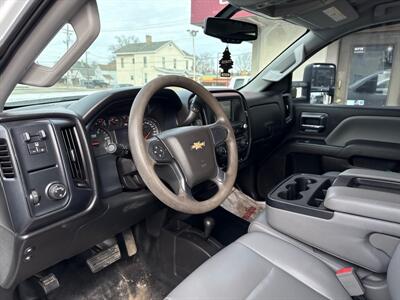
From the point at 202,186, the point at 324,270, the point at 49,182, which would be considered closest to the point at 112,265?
the point at 202,186

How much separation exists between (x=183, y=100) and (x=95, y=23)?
85 centimetres

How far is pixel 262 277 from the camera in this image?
3.56 feet

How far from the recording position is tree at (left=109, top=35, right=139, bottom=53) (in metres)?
1.57

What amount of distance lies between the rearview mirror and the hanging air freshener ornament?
0.12 meters

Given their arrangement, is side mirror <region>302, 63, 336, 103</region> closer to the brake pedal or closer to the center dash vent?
the brake pedal

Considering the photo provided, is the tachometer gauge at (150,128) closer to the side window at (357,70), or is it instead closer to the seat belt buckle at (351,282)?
the seat belt buckle at (351,282)

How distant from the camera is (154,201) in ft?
5.30

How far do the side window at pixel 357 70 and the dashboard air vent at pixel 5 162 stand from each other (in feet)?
6.43

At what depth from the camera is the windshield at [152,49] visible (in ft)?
4.60

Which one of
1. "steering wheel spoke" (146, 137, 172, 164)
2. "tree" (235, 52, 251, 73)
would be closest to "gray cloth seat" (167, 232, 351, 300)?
"steering wheel spoke" (146, 137, 172, 164)

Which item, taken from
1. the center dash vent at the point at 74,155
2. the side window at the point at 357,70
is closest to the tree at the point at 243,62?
the side window at the point at 357,70

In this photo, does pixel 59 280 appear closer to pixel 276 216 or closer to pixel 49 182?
pixel 49 182

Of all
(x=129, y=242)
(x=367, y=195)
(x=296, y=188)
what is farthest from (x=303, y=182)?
(x=129, y=242)

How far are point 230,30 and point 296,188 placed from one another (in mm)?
873
